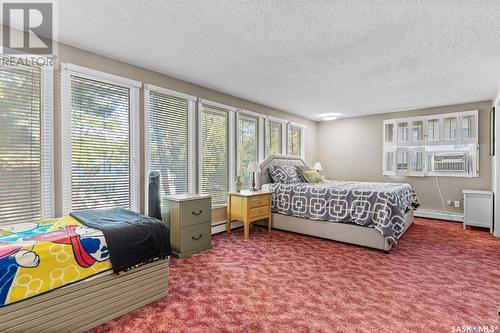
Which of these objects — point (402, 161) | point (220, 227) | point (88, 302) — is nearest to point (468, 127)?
point (402, 161)

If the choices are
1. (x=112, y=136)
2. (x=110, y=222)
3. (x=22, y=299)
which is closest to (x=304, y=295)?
(x=110, y=222)

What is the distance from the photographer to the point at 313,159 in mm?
6941

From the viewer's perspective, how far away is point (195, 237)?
3197 millimetres

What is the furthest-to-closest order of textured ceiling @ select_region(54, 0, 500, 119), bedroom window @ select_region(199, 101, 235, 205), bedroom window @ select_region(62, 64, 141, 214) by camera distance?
bedroom window @ select_region(199, 101, 235, 205)
bedroom window @ select_region(62, 64, 141, 214)
textured ceiling @ select_region(54, 0, 500, 119)

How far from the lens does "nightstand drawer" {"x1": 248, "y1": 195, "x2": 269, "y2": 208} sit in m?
3.99

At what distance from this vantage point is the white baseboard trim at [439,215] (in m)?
5.08

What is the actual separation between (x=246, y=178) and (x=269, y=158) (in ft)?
2.03

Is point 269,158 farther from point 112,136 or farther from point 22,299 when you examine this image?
point 22,299

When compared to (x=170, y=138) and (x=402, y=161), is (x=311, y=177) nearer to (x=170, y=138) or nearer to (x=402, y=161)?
(x=402, y=161)

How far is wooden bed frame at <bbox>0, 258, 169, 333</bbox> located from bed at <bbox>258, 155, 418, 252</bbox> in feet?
8.10

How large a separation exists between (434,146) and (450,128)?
0.45 m

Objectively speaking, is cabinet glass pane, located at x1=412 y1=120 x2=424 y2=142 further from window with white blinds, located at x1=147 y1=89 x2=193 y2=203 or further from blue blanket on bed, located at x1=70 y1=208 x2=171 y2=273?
blue blanket on bed, located at x1=70 y1=208 x2=171 y2=273

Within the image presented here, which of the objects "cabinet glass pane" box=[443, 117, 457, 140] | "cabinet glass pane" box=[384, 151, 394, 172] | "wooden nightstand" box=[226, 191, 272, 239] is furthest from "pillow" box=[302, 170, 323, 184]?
"cabinet glass pane" box=[443, 117, 457, 140]

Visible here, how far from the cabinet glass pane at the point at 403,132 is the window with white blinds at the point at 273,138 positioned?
2.69 metres
